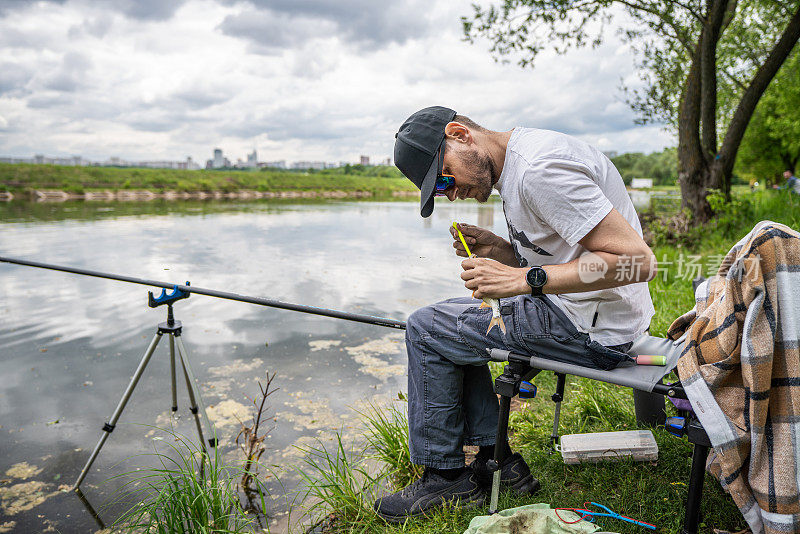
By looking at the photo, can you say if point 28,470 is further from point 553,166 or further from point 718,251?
point 718,251

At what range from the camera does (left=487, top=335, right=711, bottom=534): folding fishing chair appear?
5.03ft

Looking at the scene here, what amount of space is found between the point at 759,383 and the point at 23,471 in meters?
3.63

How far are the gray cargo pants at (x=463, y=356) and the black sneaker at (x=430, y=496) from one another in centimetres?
9

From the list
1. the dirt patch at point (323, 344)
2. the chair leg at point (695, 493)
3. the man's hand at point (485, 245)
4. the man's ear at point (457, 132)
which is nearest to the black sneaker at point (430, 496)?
the chair leg at point (695, 493)

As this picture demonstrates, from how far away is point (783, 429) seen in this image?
1370 millimetres

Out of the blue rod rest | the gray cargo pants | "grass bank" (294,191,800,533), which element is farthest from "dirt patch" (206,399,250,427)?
the gray cargo pants

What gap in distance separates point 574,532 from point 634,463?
0.74 meters

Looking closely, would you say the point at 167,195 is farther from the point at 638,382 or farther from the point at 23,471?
the point at 638,382

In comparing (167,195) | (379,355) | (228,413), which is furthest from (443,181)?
(167,195)

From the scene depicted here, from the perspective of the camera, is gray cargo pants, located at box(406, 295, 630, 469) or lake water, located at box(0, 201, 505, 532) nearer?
gray cargo pants, located at box(406, 295, 630, 469)

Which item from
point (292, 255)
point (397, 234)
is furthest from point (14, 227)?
point (397, 234)

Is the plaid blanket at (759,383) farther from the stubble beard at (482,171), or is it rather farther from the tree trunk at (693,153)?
the tree trunk at (693,153)

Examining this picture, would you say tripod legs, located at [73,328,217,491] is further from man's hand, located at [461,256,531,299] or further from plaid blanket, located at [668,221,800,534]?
plaid blanket, located at [668,221,800,534]

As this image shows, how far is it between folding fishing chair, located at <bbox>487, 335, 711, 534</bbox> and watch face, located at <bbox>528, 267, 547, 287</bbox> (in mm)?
276
